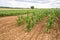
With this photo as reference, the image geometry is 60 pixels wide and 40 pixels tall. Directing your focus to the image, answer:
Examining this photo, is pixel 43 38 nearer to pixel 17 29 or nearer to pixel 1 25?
pixel 17 29

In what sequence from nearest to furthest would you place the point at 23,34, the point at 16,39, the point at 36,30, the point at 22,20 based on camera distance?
the point at 16,39
the point at 23,34
the point at 36,30
the point at 22,20

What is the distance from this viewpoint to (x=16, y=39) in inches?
356

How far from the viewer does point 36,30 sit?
411 inches

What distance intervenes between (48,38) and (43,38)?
0.86 ft

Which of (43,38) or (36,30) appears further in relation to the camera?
(36,30)

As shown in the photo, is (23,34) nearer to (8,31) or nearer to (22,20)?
(8,31)

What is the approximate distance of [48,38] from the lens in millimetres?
9297

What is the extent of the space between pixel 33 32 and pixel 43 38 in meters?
0.98

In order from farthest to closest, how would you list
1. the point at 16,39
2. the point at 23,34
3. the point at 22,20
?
the point at 22,20, the point at 23,34, the point at 16,39

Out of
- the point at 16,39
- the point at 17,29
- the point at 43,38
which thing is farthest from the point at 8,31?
the point at 43,38

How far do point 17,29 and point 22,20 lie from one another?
65.2 inches

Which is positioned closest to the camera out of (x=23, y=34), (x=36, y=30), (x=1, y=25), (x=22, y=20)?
(x=23, y=34)

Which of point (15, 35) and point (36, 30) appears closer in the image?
point (15, 35)

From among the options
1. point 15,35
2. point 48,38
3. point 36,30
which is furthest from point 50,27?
point 15,35
